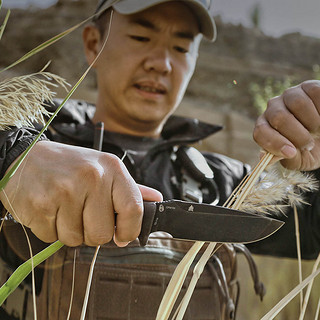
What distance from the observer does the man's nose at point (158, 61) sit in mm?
1624

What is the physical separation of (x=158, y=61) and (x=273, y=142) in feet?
2.86

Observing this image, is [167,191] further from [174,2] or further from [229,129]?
[229,129]

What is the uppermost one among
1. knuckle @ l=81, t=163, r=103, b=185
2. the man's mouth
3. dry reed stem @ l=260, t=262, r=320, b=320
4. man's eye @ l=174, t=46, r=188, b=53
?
man's eye @ l=174, t=46, r=188, b=53

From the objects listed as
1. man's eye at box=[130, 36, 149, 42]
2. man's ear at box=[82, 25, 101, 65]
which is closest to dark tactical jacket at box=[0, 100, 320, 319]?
man's ear at box=[82, 25, 101, 65]

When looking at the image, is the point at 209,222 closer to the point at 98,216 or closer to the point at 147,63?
the point at 98,216

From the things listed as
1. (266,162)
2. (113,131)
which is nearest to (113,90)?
(113,131)

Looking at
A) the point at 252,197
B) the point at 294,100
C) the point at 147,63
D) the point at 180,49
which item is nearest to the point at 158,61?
the point at 147,63

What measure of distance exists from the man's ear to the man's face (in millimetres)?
168

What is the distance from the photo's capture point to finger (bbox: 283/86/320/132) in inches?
34.6

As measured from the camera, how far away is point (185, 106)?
14.8 feet

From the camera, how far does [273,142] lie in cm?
85

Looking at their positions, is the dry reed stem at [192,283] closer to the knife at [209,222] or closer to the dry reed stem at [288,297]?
the knife at [209,222]

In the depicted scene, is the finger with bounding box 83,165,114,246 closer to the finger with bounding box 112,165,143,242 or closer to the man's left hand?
the finger with bounding box 112,165,143,242

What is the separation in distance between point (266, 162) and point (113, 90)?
3.23 feet
